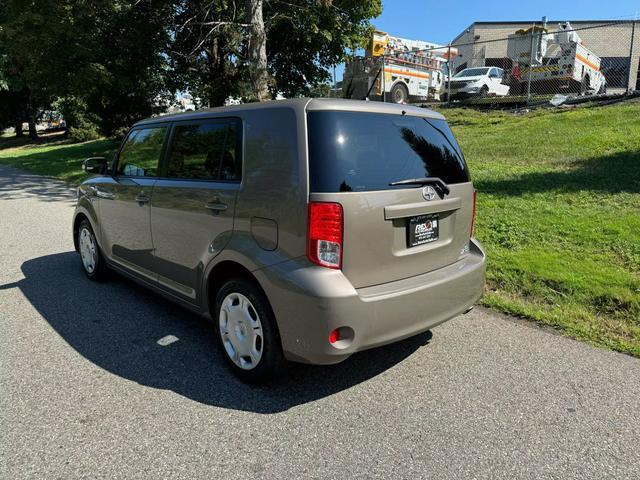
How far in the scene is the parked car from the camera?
19969mm

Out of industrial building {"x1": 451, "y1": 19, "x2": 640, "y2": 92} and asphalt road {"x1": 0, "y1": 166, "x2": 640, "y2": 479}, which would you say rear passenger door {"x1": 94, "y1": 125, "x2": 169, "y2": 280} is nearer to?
asphalt road {"x1": 0, "y1": 166, "x2": 640, "y2": 479}

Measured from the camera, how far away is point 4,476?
247cm

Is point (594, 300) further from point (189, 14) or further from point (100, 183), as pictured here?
point (189, 14)

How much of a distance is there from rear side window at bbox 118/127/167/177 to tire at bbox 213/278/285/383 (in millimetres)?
1562

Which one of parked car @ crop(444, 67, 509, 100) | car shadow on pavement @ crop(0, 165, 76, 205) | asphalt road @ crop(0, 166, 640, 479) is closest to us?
asphalt road @ crop(0, 166, 640, 479)

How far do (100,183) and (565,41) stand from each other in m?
20.1

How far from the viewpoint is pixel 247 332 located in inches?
129

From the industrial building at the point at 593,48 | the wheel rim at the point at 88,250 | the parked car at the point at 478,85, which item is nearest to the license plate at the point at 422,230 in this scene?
the wheel rim at the point at 88,250

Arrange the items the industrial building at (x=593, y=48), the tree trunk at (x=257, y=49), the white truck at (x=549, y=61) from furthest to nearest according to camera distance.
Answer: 1. the industrial building at (x=593, y=48)
2. the white truck at (x=549, y=61)
3. the tree trunk at (x=257, y=49)

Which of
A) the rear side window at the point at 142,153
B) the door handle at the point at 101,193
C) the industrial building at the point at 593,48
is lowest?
the door handle at the point at 101,193

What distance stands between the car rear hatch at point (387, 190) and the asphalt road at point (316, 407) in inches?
32.3

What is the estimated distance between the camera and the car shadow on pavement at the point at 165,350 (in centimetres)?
324

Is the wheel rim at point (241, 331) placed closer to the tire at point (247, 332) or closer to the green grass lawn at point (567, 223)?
the tire at point (247, 332)

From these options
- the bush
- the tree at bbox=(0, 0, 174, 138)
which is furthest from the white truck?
the bush
